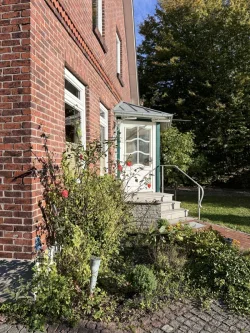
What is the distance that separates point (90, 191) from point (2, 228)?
3.71 feet

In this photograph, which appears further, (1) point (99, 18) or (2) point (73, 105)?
(1) point (99, 18)

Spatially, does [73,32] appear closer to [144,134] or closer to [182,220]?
[182,220]

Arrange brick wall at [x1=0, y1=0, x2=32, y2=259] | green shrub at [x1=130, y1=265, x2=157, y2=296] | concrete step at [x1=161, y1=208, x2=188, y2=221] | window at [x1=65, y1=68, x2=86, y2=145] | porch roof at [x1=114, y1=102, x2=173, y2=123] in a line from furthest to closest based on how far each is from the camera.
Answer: porch roof at [x1=114, y1=102, x2=173, y2=123]
concrete step at [x1=161, y1=208, x2=188, y2=221]
window at [x1=65, y1=68, x2=86, y2=145]
green shrub at [x1=130, y1=265, x2=157, y2=296]
brick wall at [x1=0, y1=0, x2=32, y2=259]

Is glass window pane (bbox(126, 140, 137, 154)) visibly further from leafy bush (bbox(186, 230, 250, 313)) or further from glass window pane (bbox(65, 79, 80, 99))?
leafy bush (bbox(186, 230, 250, 313))

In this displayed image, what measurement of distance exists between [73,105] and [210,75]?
14733mm

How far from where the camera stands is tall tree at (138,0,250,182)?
55.5 feet

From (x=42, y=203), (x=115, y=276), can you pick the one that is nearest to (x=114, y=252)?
(x=115, y=276)

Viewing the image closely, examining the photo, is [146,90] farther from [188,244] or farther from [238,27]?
[188,244]

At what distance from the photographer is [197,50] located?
18.0m

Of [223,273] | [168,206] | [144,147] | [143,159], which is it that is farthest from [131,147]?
[223,273]

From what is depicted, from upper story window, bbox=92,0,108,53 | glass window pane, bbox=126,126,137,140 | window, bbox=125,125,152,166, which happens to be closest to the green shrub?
upper story window, bbox=92,0,108,53

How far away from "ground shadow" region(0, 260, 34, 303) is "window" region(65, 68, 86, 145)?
1946 millimetres

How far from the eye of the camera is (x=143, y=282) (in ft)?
10.6

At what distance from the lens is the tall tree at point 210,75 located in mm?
16922
